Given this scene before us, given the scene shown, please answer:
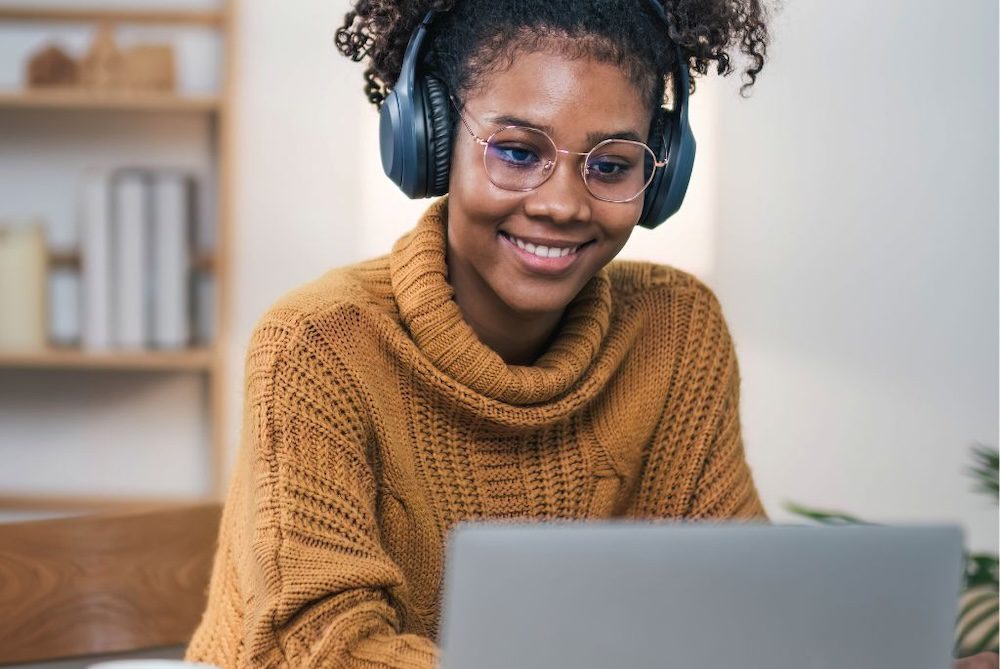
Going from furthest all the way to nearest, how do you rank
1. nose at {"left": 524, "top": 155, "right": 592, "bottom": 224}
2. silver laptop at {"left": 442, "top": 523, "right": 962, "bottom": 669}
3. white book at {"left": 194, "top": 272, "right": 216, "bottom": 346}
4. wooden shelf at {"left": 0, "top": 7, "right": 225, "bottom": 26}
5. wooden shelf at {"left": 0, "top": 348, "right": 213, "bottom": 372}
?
white book at {"left": 194, "top": 272, "right": 216, "bottom": 346} → wooden shelf at {"left": 0, "top": 7, "right": 225, "bottom": 26} → wooden shelf at {"left": 0, "top": 348, "right": 213, "bottom": 372} → nose at {"left": 524, "top": 155, "right": 592, "bottom": 224} → silver laptop at {"left": 442, "top": 523, "right": 962, "bottom": 669}

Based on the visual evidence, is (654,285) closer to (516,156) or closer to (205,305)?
(516,156)

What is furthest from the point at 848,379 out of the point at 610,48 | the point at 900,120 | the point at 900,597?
the point at 900,597

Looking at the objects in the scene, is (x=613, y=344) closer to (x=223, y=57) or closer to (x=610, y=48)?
(x=610, y=48)

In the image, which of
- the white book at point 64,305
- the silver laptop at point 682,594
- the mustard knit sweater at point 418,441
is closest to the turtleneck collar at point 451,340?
the mustard knit sweater at point 418,441

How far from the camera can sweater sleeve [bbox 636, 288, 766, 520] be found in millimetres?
1311

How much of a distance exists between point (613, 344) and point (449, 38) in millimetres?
369

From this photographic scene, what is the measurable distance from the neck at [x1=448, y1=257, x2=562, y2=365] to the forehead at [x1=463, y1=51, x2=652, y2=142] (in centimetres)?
19

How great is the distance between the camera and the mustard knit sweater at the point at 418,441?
1.02m

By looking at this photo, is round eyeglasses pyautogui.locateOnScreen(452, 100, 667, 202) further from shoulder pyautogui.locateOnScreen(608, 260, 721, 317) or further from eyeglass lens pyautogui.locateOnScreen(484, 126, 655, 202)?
shoulder pyautogui.locateOnScreen(608, 260, 721, 317)

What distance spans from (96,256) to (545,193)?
1619mm

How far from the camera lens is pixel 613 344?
1.31m

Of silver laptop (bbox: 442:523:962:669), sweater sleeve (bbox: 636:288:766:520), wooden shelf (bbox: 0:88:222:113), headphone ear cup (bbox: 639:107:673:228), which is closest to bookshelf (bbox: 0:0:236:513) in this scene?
wooden shelf (bbox: 0:88:222:113)

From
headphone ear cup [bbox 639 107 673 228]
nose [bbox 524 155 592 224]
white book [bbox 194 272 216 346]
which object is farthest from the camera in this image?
white book [bbox 194 272 216 346]

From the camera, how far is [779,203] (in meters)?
2.67
